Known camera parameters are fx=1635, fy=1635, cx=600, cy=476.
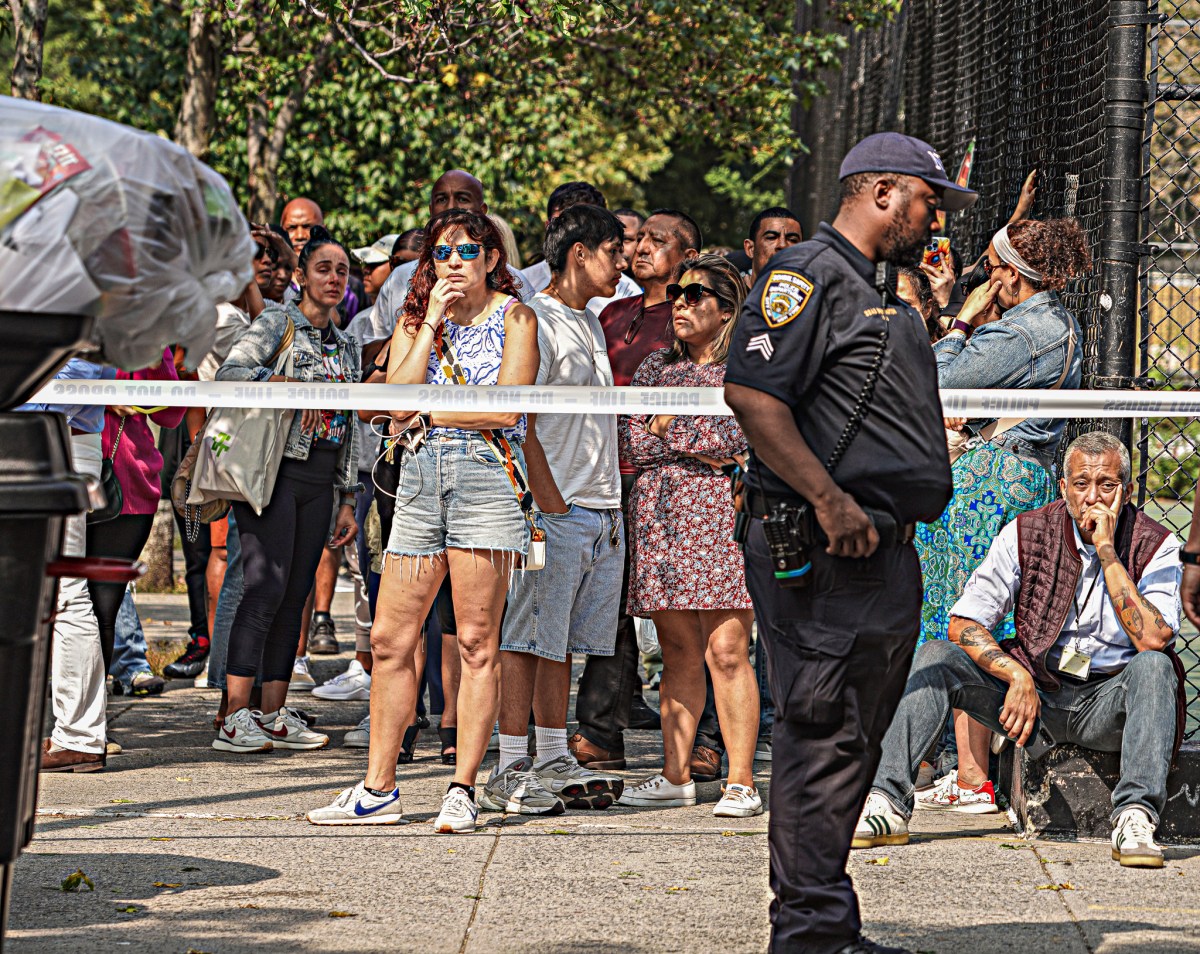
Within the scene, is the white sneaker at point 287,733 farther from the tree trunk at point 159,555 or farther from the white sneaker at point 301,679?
the tree trunk at point 159,555

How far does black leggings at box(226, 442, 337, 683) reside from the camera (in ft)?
22.1

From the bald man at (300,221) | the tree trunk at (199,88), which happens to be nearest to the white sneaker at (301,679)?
the bald man at (300,221)

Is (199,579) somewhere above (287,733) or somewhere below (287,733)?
above

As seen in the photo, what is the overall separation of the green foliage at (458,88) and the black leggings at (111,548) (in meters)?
5.56

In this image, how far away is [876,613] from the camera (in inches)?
153

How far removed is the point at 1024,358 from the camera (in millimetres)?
5910

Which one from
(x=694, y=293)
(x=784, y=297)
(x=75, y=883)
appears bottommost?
(x=75, y=883)

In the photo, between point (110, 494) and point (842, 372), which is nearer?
point (842, 372)

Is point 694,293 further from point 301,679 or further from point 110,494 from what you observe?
point 301,679

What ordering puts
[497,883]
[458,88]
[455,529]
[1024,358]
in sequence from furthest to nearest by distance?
[458,88], [1024,358], [455,529], [497,883]

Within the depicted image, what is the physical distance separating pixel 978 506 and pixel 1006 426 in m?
0.35

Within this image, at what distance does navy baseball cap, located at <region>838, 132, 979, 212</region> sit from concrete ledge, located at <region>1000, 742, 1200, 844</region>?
7.43 ft

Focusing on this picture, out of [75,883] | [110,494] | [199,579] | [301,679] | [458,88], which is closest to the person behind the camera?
[75,883]

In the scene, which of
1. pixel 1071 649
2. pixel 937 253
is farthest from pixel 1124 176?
pixel 1071 649
